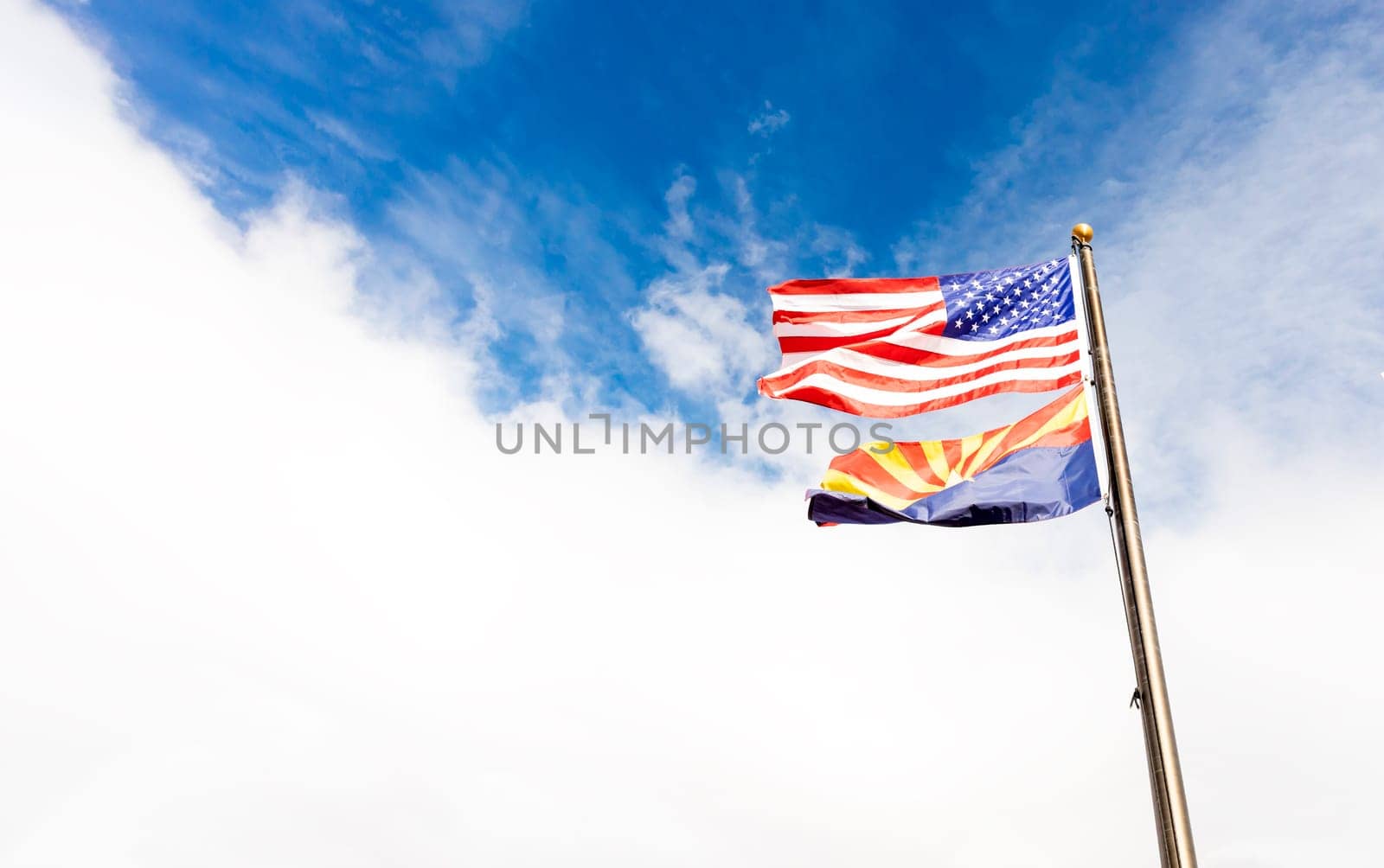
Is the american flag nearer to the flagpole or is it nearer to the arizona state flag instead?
the arizona state flag

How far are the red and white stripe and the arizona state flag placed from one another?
63 centimetres

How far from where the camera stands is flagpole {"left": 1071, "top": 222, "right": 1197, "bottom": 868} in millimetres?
10008

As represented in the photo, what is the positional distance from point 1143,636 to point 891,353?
243 inches

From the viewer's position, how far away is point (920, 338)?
1562cm

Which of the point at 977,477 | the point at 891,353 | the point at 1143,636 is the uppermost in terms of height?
the point at 891,353

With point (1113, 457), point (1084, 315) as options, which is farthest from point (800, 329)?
point (1113, 457)

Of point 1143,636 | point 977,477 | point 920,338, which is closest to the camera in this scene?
point 1143,636

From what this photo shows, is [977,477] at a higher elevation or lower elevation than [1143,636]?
higher

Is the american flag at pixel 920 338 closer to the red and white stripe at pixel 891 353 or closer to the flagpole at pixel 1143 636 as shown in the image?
the red and white stripe at pixel 891 353

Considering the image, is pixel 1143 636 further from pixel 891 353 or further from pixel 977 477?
pixel 891 353

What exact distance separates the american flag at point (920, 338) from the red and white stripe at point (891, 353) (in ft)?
0.05

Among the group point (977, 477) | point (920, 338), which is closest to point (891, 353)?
point (920, 338)

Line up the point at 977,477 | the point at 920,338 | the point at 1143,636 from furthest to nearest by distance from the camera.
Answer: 1. the point at 920,338
2. the point at 977,477
3. the point at 1143,636

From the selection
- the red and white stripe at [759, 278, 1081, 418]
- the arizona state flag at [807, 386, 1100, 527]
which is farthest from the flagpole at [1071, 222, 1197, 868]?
the red and white stripe at [759, 278, 1081, 418]
